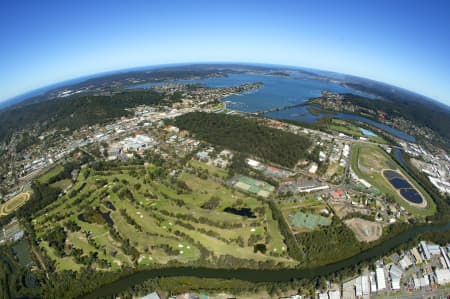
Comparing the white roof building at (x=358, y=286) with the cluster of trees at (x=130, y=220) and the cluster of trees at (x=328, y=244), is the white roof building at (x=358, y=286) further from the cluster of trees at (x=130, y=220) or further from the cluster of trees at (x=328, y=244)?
the cluster of trees at (x=130, y=220)

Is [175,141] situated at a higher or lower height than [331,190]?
higher

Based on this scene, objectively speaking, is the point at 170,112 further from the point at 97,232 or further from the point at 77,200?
the point at 97,232

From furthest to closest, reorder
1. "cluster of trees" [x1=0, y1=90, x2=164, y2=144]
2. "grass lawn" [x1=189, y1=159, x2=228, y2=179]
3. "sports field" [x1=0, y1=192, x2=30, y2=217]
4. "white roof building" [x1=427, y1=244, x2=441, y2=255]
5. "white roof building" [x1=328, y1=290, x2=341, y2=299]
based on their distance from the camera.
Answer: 1. "cluster of trees" [x1=0, y1=90, x2=164, y2=144]
2. "grass lawn" [x1=189, y1=159, x2=228, y2=179]
3. "sports field" [x1=0, y1=192, x2=30, y2=217]
4. "white roof building" [x1=427, y1=244, x2=441, y2=255]
5. "white roof building" [x1=328, y1=290, x2=341, y2=299]

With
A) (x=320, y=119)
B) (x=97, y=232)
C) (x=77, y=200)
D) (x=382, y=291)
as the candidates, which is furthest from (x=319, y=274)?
(x=320, y=119)

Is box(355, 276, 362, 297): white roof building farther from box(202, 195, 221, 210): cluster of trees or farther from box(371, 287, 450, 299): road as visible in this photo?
box(202, 195, 221, 210): cluster of trees

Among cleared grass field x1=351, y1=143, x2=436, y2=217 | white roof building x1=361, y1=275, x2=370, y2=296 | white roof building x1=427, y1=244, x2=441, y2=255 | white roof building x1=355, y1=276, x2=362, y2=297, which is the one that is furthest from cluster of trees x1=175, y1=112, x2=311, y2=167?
white roof building x1=355, y1=276, x2=362, y2=297

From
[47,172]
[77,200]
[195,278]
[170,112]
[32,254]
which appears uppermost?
[170,112]

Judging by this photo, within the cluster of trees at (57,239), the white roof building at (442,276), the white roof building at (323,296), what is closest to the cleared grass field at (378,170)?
the white roof building at (442,276)
